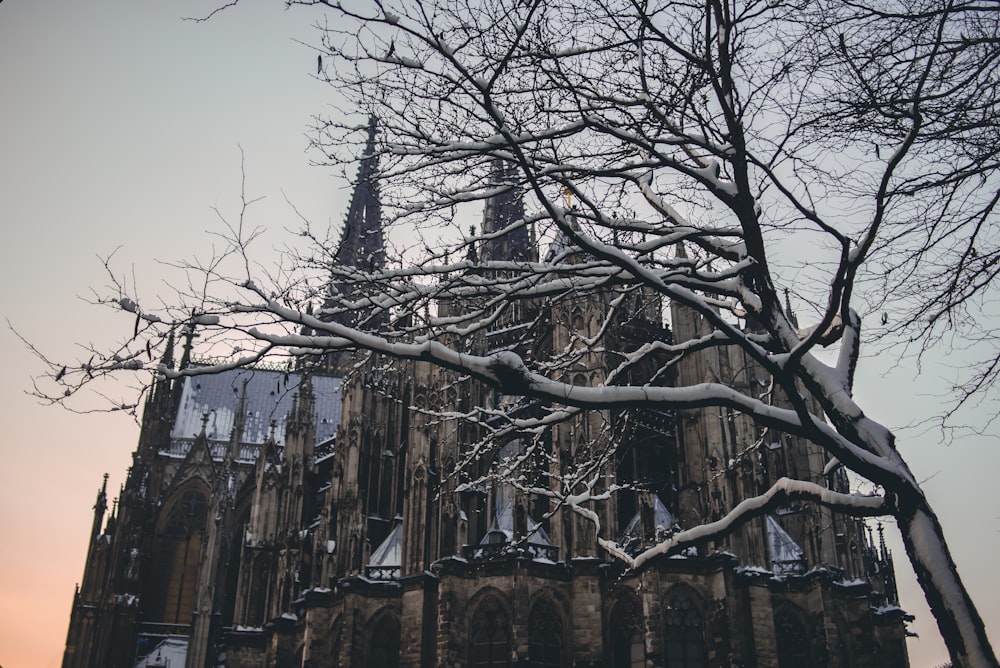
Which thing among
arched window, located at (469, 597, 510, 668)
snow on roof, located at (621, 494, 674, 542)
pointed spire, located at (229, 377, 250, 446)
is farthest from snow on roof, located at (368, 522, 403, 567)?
pointed spire, located at (229, 377, 250, 446)

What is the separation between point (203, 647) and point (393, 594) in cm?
1589

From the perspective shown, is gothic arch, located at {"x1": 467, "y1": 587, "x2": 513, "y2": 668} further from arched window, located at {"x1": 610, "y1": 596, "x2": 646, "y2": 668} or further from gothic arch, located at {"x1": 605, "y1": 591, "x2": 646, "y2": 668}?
arched window, located at {"x1": 610, "y1": 596, "x2": 646, "y2": 668}

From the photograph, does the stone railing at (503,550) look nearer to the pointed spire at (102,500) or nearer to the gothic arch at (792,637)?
the gothic arch at (792,637)

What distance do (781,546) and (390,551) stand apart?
34.2 ft

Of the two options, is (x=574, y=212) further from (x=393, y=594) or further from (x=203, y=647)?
(x=203, y=647)

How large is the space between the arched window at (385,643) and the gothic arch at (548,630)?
Answer: 3.83 metres

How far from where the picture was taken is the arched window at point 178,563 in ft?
134

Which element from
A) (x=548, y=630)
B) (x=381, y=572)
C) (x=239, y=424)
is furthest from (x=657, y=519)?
(x=239, y=424)

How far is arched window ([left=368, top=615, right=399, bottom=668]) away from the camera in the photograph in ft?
75.4

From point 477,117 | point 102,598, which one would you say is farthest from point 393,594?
point 102,598

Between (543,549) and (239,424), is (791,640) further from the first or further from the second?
(239,424)

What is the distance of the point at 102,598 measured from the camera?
38312 mm

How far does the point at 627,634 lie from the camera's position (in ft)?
71.7

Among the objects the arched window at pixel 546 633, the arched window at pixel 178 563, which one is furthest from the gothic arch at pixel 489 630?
the arched window at pixel 178 563
